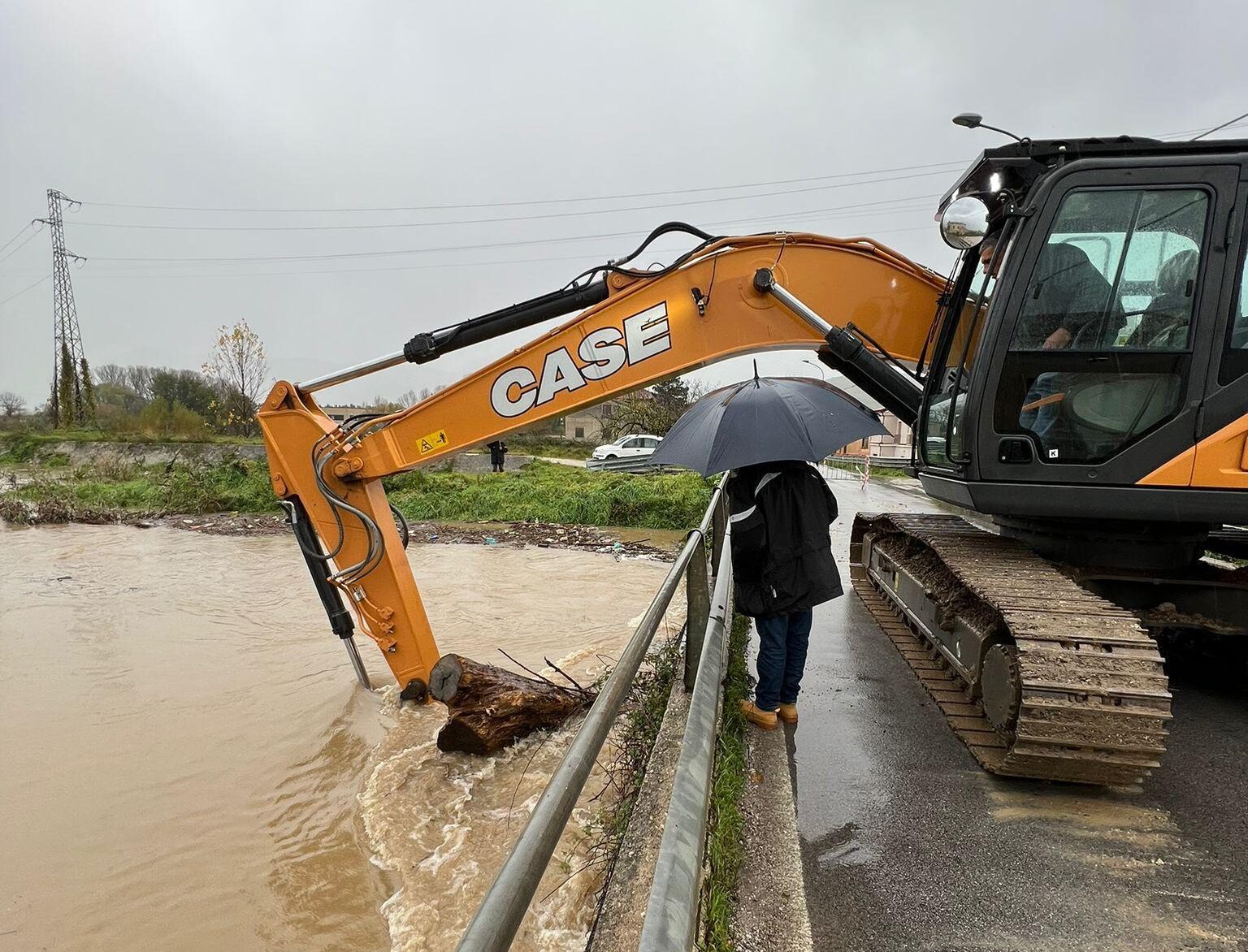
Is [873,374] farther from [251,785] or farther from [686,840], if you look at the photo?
[251,785]

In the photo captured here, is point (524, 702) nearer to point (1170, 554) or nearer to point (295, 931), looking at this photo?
point (295, 931)

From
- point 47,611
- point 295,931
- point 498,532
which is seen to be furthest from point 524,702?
point 498,532

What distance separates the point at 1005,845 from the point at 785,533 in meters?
1.59

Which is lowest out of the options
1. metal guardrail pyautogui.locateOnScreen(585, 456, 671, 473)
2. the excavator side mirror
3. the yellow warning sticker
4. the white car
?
metal guardrail pyautogui.locateOnScreen(585, 456, 671, 473)

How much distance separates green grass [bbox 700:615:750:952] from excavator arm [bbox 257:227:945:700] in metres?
1.91

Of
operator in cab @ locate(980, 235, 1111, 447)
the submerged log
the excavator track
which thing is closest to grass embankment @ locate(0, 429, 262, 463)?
the submerged log

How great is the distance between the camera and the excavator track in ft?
9.25

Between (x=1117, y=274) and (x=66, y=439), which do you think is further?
(x=66, y=439)

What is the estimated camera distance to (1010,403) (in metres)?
3.62

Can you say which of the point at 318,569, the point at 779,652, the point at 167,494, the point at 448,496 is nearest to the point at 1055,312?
the point at 779,652

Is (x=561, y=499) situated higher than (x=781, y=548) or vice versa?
(x=781, y=548)

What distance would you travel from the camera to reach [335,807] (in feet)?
13.5

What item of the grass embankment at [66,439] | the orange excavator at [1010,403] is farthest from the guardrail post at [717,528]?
the grass embankment at [66,439]

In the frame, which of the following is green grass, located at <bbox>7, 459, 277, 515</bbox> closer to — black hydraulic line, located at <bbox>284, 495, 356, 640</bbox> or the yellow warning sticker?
black hydraulic line, located at <bbox>284, 495, 356, 640</bbox>
